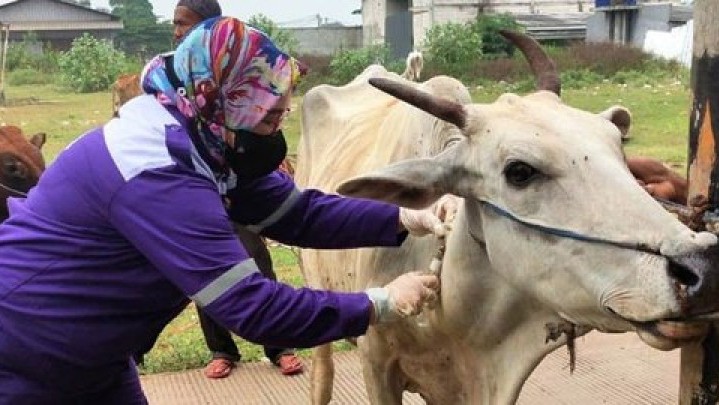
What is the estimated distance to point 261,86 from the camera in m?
2.30

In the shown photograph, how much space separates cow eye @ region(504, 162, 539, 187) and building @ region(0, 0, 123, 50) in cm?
3692

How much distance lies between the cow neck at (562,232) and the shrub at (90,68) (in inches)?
855

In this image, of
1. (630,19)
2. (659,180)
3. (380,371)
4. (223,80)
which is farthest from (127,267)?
(630,19)

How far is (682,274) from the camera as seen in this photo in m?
1.85

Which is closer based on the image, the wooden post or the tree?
the wooden post

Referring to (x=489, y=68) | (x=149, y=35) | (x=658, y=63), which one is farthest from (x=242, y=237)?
(x=149, y=35)

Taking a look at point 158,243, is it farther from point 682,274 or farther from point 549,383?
point 549,383

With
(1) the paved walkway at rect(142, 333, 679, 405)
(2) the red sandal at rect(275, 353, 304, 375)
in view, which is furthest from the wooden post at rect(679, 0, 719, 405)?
(2) the red sandal at rect(275, 353, 304, 375)

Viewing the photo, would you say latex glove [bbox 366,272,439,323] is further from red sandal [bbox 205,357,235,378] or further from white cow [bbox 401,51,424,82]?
red sandal [bbox 205,357,235,378]

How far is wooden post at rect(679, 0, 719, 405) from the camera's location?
2.57 metres

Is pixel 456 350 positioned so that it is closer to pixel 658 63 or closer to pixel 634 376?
pixel 634 376

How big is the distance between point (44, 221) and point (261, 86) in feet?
1.97

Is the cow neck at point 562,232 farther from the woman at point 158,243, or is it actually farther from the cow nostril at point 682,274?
the woman at point 158,243

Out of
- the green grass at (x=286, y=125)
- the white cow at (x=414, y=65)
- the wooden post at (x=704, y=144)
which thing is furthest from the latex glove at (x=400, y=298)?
the green grass at (x=286, y=125)
